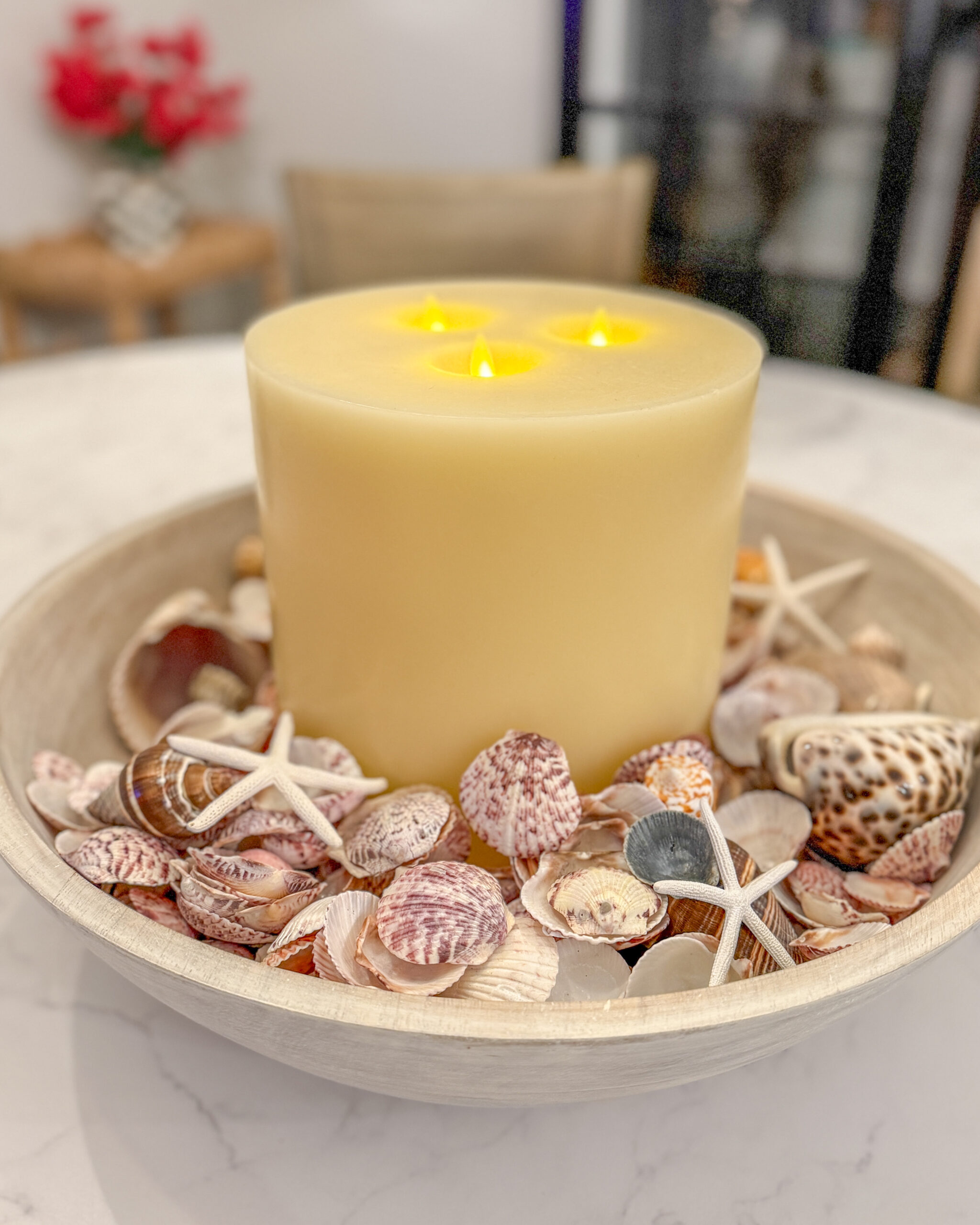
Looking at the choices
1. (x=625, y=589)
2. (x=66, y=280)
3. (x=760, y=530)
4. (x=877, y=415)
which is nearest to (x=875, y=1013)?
(x=625, y=589)

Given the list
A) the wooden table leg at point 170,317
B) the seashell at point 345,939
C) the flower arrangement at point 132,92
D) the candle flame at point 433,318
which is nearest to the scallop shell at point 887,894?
the seashell at point 345,939

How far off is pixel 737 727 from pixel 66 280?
7.45 feet

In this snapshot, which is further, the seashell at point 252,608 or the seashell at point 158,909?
the seashell at point 252,608

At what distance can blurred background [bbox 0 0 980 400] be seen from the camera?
2359mm

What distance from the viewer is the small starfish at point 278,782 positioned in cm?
39

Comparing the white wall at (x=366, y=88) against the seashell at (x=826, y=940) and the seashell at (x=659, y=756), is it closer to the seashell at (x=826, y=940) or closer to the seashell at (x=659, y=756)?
the seashell at (x=659, y=756)

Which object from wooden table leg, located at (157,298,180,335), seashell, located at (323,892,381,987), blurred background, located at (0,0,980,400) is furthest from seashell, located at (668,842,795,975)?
wooden table leg, located at (157,298,180,335)

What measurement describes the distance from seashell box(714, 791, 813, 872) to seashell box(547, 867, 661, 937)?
0.08 metres

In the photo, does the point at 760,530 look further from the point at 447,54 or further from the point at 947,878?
the point at 447,54

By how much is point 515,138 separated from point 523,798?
284 cm

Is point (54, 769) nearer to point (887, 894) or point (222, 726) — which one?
point (222, 726)

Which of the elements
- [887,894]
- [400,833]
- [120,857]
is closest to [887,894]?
[887,894]

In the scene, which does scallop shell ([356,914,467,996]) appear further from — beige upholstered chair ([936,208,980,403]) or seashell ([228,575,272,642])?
beige upholstered chair ([936,208,980,403])

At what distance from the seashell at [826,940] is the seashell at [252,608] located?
1.16ft
